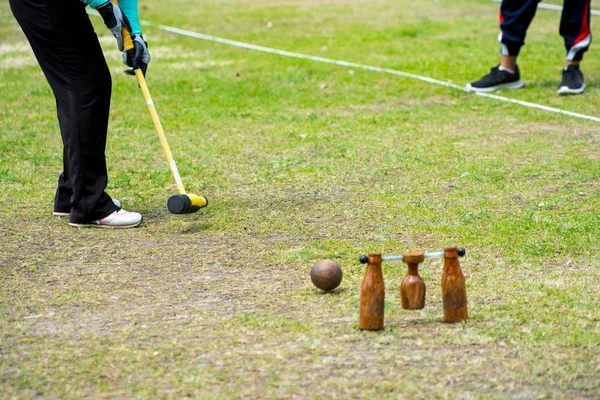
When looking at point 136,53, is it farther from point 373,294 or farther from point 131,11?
point 373,294

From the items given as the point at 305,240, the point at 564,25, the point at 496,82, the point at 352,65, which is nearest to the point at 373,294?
the point at 305,240

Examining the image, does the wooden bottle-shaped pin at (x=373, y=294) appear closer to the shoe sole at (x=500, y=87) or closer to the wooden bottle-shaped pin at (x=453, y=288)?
the wooden bottle-shaped pin at (x=453, y=288)

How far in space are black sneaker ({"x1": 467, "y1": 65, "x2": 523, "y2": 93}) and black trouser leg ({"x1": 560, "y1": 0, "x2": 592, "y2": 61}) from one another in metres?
0.57

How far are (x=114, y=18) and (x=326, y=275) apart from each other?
211 cm

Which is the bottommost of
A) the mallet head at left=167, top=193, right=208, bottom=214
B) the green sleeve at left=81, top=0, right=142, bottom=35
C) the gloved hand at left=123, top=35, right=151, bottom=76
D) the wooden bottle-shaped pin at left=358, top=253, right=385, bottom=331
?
the mallet head at left=167, top=193, right=208, bottom=214

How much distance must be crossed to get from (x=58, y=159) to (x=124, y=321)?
3.36 m

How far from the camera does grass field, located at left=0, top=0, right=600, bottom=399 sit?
329 centimetres

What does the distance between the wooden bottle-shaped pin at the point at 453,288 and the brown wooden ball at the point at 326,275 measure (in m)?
0.56

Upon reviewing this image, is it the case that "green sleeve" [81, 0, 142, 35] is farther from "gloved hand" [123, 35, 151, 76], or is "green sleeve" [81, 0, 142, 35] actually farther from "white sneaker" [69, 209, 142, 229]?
"white sneaker" [69, 209, 142, 229]

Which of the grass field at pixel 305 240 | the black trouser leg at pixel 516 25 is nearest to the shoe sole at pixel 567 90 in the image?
the grass field at pixel 305 240

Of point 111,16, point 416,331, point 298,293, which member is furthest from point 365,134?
point 416,331

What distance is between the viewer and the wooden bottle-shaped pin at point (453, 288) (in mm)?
3533

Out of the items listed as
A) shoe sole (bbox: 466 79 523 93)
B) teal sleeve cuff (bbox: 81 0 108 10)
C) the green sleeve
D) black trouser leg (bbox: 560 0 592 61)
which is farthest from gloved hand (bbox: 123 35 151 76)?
black trouser leg (bbox: 560 0 592 61)

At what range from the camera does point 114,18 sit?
199 inches
